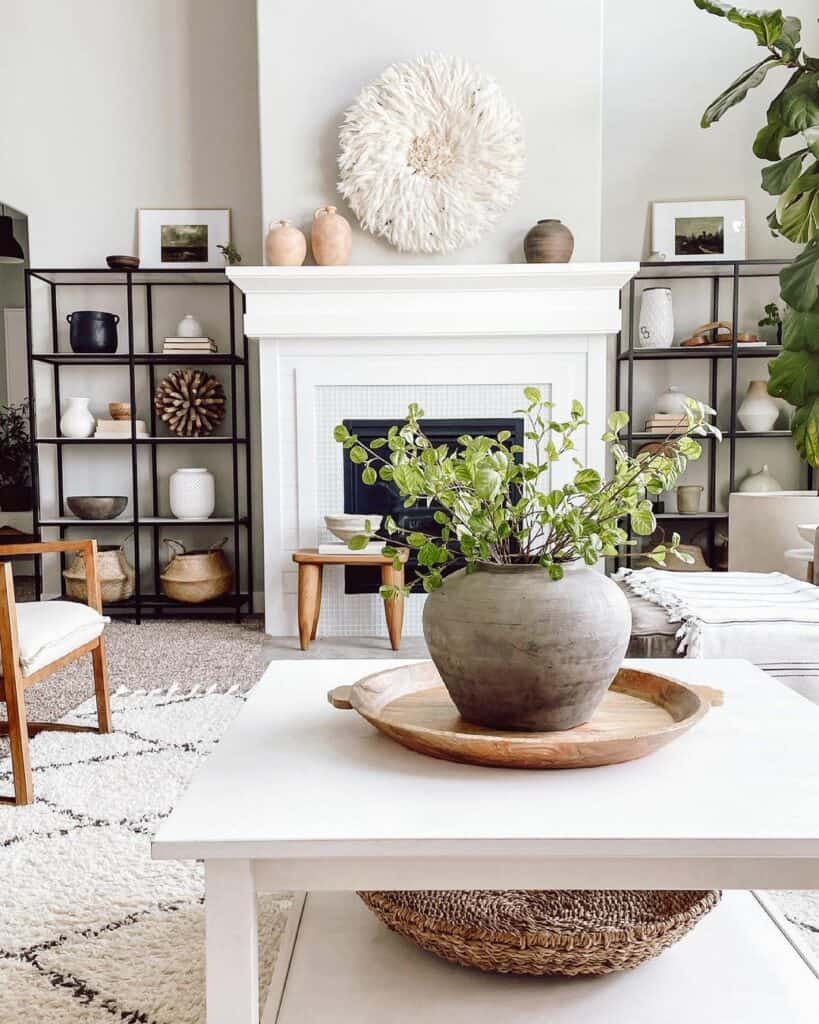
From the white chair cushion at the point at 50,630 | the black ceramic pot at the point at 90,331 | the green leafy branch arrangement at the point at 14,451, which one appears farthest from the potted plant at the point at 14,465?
the white chair cushion at the point at 50,630

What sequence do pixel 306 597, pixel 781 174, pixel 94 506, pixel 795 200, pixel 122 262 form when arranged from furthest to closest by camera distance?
pixel 94 506
pixel 122 262
pixel 306 597
pixel 781 174
pixel 795 200

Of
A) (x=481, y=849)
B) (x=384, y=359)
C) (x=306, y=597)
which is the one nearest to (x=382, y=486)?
(x=384, y=359)

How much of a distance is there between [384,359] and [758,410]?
6.46 feet

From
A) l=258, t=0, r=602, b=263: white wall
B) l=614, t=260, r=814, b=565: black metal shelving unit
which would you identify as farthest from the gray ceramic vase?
l=614, t=260, r=814, b=565: black metal shelving unit

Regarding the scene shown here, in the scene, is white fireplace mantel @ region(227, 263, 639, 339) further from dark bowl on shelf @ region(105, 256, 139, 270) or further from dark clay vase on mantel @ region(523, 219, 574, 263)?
A: dark bowl on shelf @ region(105, 256, 139, 270)

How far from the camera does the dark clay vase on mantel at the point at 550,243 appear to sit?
12.4ft

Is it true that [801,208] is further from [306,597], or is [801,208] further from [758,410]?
[306,597]

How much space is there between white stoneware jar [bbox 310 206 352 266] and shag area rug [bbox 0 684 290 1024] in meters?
2.29

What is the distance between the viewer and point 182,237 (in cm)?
450

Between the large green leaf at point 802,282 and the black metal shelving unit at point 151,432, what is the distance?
2460mm

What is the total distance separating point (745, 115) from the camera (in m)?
4.55

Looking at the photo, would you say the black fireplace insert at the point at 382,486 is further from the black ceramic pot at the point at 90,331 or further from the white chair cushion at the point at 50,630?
the white chair cushion at the point at 50,630

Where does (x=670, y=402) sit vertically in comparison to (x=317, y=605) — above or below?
above

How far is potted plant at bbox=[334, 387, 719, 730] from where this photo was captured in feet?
3.15
